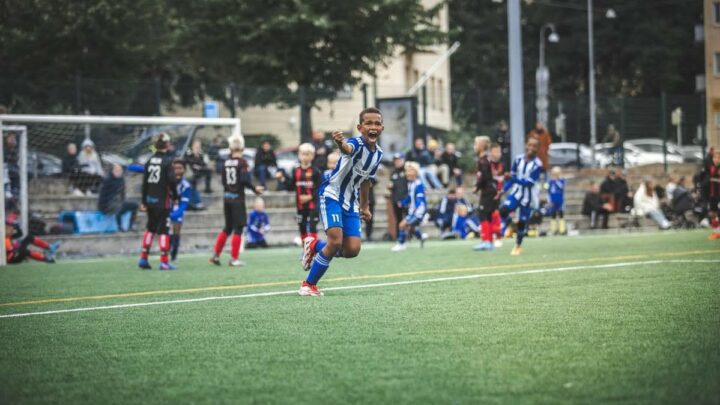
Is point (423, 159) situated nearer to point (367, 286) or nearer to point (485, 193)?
point (485, 193)

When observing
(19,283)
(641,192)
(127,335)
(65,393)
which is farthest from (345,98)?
(65,393)

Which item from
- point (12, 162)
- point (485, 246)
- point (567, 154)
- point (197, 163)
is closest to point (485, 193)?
point (485, 246)

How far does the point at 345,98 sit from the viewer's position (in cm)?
3394

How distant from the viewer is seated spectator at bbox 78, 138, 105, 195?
83.1 feet

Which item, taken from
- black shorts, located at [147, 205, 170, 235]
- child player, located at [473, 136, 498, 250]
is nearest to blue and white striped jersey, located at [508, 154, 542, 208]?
child player, located at [473, 136, 498, 250]

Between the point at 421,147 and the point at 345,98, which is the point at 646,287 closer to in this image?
the point at 421,147

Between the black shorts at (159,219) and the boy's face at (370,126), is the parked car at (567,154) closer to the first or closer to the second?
the black shorts at (159,219)

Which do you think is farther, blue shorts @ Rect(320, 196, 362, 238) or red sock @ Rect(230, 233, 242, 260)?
red sock @ Rect(230, 233, 242, 260)

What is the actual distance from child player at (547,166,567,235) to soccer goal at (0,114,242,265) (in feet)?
30.6

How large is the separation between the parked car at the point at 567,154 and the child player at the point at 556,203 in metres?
7.59

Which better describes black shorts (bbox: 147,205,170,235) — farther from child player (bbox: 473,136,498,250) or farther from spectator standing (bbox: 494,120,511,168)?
spectator standing (bbox: 494,120,511,168)

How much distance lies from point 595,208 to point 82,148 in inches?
571

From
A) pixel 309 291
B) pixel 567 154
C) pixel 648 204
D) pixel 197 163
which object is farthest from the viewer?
pixel 567 154

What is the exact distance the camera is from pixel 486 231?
2069 centimetres
